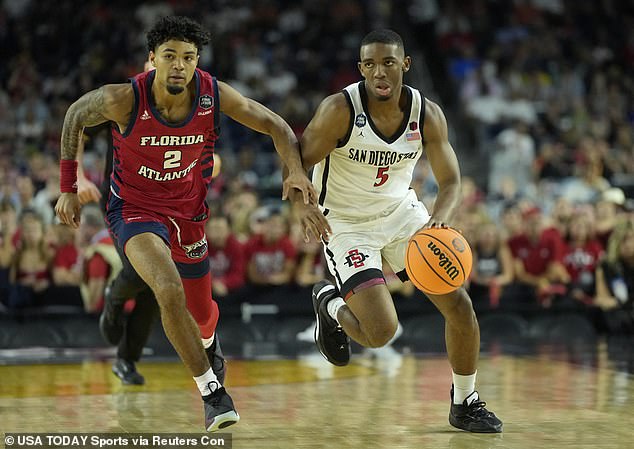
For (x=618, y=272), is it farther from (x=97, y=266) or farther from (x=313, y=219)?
(x=313, y=219)

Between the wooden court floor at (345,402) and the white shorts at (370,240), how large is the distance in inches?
32.5

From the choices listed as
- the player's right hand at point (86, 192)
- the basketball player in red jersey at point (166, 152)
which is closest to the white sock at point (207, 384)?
the basketball player in red jersey at point (166, 152)

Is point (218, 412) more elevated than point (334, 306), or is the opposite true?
point (334, 306)

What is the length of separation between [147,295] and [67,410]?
1.55 meters

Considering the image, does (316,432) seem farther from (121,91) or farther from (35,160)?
(35,160)

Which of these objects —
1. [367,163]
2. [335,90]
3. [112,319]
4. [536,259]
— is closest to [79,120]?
[367,163]

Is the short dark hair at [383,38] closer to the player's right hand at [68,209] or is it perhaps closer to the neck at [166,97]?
the neck at [166,97]

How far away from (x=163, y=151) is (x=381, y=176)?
1.22 m

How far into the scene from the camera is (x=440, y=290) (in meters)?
5.36

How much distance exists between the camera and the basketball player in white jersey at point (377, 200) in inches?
220

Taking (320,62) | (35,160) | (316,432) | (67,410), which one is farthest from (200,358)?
(320,62)

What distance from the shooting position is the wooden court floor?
532cm

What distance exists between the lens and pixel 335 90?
16453mm

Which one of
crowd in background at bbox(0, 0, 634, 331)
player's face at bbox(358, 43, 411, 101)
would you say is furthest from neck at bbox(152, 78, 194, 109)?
crowd in background at bbox(0, 0, 634, 331)
